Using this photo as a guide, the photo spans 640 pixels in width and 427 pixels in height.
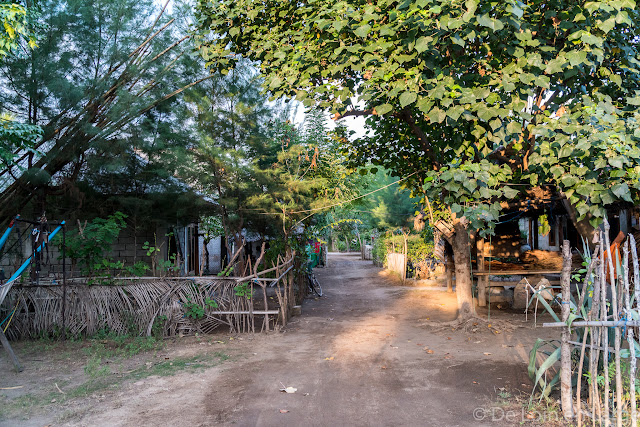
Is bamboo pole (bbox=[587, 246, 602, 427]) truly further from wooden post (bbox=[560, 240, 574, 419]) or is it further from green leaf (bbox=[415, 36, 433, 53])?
green leaf (bbox=[415, 36, 433, 53])

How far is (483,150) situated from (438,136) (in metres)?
1.28

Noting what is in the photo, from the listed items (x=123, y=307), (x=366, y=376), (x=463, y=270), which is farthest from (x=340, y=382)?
(x=123, y=307)

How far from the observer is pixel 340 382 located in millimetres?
5098

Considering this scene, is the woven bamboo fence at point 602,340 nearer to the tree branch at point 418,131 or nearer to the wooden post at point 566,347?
the wooden post at point 566,347

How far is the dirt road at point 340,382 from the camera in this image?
13.6 feet

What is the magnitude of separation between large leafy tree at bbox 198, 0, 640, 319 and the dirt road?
185cm

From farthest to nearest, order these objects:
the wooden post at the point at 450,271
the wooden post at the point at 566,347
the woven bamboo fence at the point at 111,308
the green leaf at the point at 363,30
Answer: the wooden post at the point at 450,271 < the woven bamboo fence at the point at 111,308 < the green leaf at the point at 363,30 < the wooden post at the point at 566,347

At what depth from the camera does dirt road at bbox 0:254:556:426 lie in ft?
13.6

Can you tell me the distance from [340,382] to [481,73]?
4.30 meters

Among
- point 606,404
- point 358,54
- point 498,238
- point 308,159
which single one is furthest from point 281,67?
point 498,238

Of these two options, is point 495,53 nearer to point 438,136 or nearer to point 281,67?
point 438,136

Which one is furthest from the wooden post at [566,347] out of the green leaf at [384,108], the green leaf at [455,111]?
the green leaf at [384,108]

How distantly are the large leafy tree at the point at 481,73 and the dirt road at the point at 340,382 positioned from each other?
1.85 meters

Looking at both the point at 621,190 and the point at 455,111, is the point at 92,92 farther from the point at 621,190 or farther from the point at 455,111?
the point at 621,190
